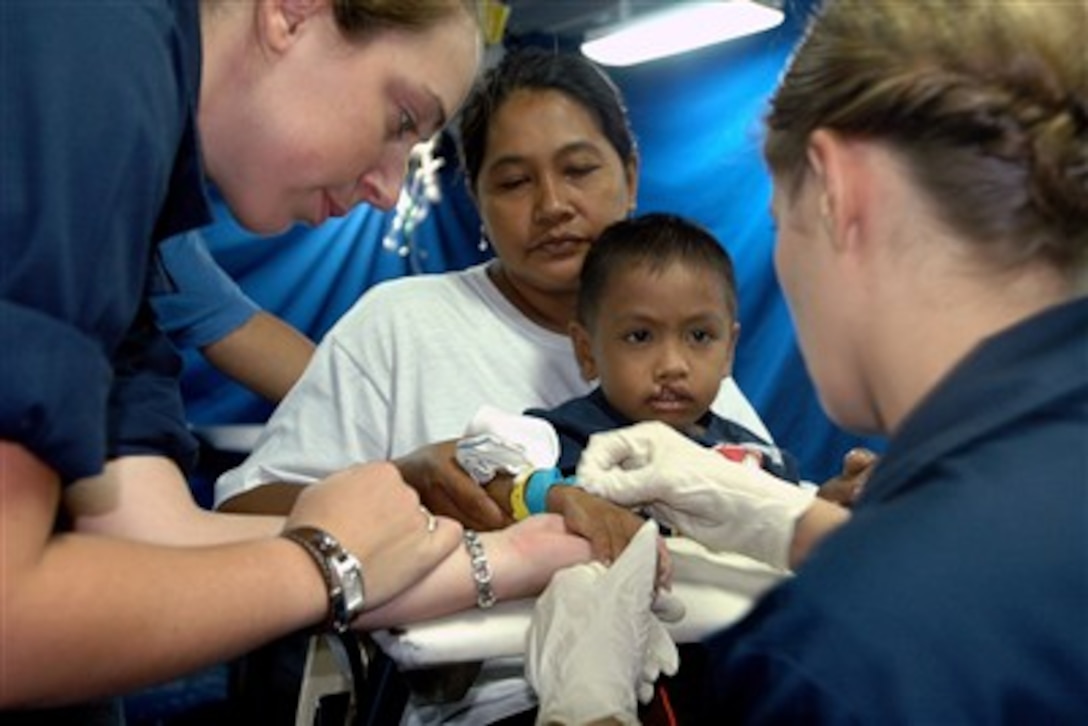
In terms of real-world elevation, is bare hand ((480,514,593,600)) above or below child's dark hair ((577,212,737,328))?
below

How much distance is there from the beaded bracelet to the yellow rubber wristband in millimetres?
209

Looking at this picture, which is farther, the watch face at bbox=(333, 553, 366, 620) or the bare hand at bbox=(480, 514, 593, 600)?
the bare hand at bbox=(480, 514, 593, 600)

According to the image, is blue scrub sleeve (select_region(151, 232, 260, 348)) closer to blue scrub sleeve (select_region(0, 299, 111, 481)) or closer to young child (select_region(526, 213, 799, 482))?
young child (select_region(526, 213, 799, 482))

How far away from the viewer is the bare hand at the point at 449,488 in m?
1.50

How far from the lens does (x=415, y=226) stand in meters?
4.80

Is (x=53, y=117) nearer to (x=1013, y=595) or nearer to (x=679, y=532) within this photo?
(x=1013, y=595)

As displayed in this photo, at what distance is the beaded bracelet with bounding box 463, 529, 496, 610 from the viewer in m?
1.28

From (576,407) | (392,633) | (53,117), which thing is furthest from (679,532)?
(53,117)

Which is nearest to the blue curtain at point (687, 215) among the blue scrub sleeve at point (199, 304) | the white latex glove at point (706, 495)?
the blue scrub sleeve at point (199, 304)

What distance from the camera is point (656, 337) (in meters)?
1.93

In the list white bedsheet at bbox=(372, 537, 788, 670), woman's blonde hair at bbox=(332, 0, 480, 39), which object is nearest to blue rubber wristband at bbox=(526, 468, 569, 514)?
white bedsheet at bbox=(372, 537, 788, 670)

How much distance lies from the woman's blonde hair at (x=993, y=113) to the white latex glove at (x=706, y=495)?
0.67 meters

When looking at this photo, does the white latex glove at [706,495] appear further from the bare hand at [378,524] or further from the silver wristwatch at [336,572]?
the silver wristwatch at [336,572]

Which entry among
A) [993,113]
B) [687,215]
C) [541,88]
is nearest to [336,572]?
[993,113]
